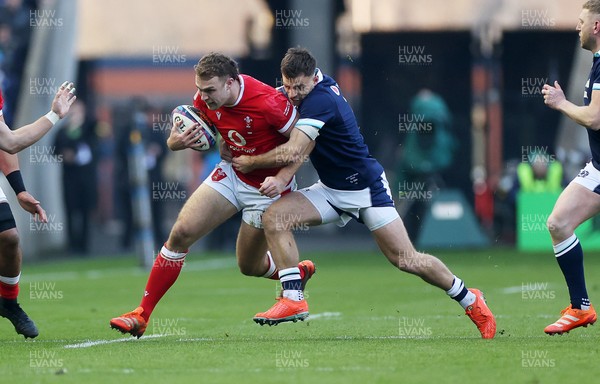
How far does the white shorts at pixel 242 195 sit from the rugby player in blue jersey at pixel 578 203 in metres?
2.02

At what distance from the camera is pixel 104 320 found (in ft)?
37.5

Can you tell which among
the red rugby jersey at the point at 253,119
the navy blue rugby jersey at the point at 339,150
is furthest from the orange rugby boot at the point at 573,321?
the red rugby jersey at the point at 253,119

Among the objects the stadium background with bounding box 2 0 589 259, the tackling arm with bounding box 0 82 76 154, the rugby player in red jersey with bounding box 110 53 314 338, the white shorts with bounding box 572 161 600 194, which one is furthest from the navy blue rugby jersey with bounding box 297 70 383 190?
the stadium background with bounding box 2 0 589 259

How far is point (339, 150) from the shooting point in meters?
9.59

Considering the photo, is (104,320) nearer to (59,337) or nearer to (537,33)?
(59,337)

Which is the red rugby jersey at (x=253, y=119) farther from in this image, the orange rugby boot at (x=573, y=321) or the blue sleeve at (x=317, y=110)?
the orange rugby boot at (x=573, y=321)

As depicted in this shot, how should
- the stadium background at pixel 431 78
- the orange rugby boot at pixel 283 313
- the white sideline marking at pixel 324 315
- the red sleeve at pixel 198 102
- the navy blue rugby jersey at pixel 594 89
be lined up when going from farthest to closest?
the stadium background at pixel 431 78, the white sideline marking at pixel 324 315, the red sleeve at pixel 198 102, the navy blue rugby jersey at pixel 594 89, the orange rugby boot at pixel 283 313

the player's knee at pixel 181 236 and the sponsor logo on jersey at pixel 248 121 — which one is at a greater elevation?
the sponsor logo on jersey at pixel 248 121

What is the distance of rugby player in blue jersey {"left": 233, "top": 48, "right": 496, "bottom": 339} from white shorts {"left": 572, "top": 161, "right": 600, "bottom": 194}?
3.68ft

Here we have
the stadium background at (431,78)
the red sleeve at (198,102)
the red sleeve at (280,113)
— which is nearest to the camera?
the red sleeve at (280,113)

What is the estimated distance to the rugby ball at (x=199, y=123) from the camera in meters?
9.49

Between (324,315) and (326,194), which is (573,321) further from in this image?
(324,315)

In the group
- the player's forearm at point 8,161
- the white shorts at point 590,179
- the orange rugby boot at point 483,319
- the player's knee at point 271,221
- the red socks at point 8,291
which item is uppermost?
the player's forearm at point 8,161

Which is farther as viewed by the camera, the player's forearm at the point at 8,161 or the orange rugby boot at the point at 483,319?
the player's forearm at the point at 8,161
